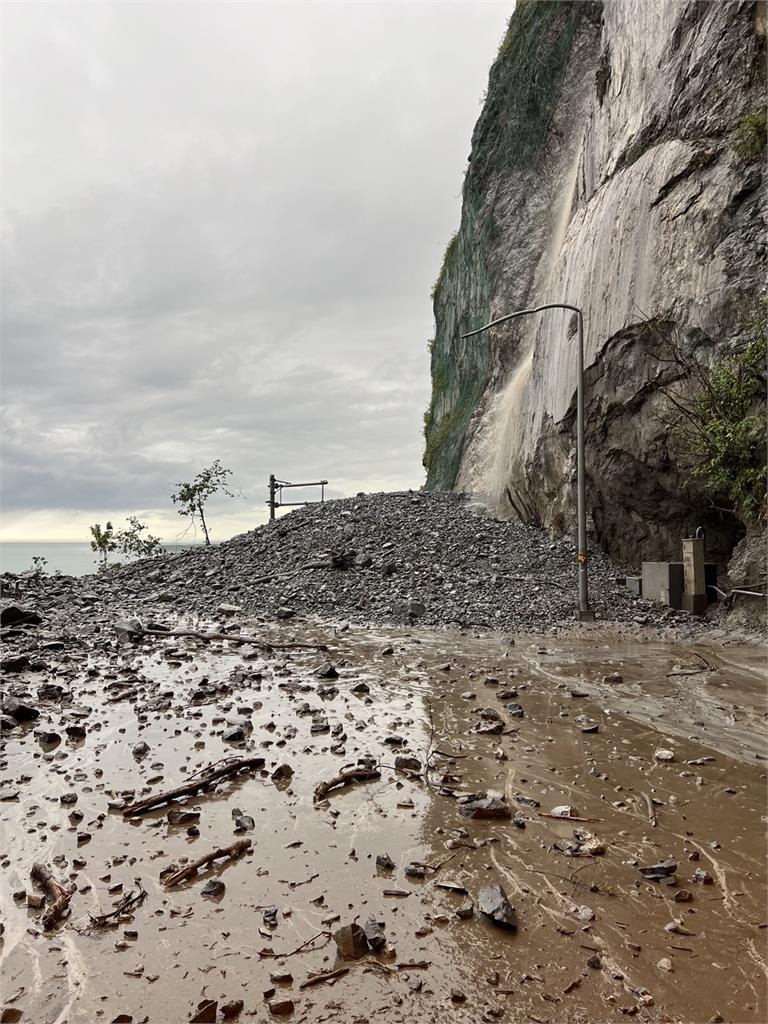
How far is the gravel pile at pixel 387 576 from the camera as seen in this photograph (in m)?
13.9

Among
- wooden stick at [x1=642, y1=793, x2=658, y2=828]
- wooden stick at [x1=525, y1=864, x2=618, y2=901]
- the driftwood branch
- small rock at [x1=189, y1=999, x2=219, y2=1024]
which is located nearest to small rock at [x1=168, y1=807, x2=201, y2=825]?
the driftwood branch

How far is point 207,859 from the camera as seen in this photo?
12.8ft

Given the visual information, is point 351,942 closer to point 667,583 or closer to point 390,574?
A: point 667,583

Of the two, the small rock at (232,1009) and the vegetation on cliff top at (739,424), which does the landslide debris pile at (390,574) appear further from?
the small rock at (232,1009)

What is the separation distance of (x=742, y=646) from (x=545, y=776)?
24.4 ft

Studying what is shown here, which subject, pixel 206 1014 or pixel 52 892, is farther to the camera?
pixel 52 892

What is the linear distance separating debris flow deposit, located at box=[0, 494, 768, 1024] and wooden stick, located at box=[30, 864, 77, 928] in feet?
0.04

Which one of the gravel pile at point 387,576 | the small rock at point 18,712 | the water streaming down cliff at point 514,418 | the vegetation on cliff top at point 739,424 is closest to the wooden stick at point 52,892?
the small rock at point 18,712

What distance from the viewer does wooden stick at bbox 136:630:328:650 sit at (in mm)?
11109

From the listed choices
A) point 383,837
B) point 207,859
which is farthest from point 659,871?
point 207,859

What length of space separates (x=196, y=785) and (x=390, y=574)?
1168 cm

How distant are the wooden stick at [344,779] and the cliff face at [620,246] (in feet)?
36.7

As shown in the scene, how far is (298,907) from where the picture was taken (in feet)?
11.2

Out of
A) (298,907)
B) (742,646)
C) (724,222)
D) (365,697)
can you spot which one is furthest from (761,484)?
(298,907)
